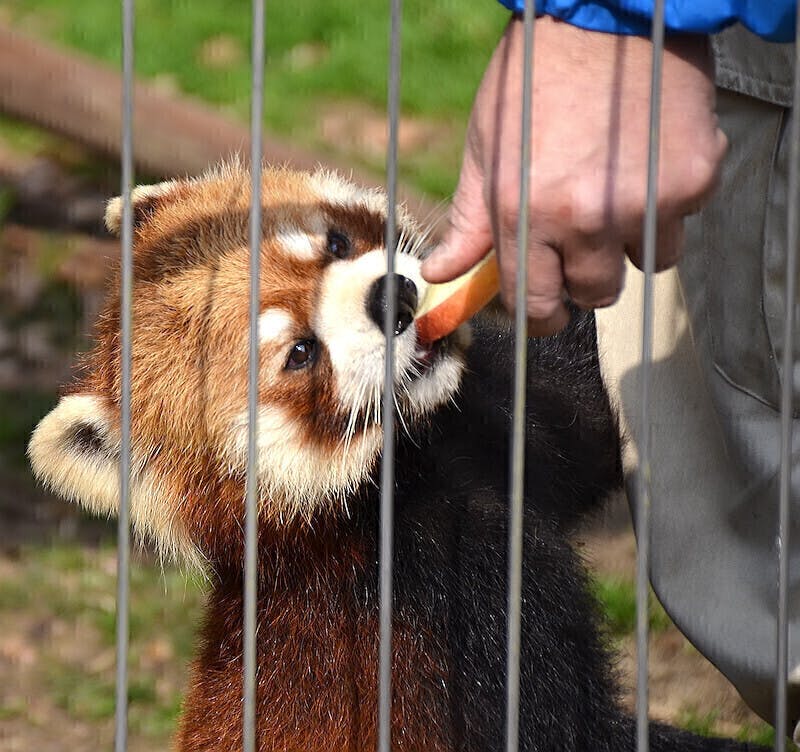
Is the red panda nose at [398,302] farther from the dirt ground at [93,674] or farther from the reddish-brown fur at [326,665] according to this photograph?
the dirt ground at [93,674]

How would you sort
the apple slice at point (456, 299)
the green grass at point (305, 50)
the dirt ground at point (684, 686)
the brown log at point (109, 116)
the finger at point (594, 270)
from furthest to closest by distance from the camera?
1. the green grass at point (305, 50)
2. the dirt ground at point (684, 686)
3. the brown log at point (109, 116)
4. the apple slice at point (456, 299)
5. the finger at point (594, 270)

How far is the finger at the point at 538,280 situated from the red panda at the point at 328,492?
2.55 ft

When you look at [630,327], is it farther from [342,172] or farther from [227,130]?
[227,130]

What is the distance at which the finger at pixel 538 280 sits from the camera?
1726 mm

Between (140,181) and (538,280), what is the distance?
282 centimetres

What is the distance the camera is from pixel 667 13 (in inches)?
65.1

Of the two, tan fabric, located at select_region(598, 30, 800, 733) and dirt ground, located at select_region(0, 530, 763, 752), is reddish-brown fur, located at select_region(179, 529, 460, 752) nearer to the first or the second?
tan fabric, located at select_region(598, 30, 800, 733)

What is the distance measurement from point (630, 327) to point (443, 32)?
3688mm

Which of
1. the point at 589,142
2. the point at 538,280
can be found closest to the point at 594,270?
the point at 538,280

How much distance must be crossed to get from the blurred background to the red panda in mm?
452

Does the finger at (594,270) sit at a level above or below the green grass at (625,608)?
above

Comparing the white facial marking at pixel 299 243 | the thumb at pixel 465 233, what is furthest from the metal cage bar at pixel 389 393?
the white facial marking at pixel 299 243

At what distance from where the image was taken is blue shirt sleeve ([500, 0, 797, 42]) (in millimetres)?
1644

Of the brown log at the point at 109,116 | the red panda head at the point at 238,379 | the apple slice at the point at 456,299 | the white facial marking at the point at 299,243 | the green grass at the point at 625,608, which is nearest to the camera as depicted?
the apple slice at the point at 456,299
